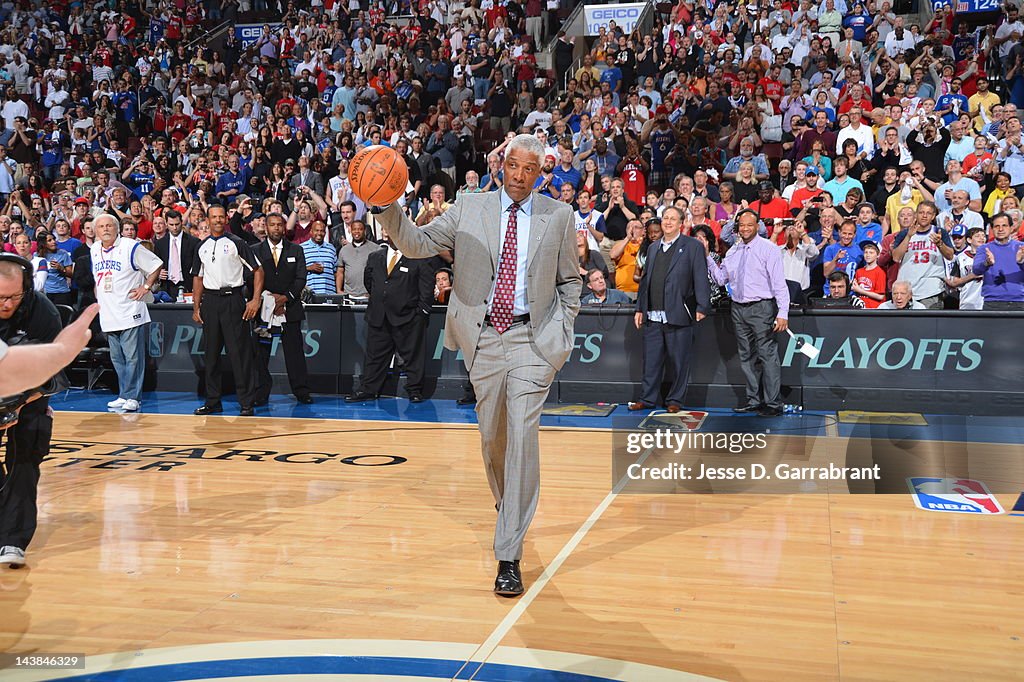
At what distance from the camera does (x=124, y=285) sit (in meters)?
11.4

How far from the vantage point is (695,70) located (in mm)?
17031

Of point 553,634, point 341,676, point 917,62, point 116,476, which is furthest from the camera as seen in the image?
point 917,62

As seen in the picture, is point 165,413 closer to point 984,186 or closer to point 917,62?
point 984,186

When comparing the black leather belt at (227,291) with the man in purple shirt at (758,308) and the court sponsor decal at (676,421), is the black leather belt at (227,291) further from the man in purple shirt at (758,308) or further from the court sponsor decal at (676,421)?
the man in purple shirt at (758,308)

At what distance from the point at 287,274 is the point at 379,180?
303 inches

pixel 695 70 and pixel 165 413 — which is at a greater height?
pixel 695 70

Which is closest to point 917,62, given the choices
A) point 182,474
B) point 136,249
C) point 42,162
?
point 136,249

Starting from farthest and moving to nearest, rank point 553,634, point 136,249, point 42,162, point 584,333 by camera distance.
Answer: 1. point 42,162
2. point 584,333
3. point 136,249
4. point 553,634

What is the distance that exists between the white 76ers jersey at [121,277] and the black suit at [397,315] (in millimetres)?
2587

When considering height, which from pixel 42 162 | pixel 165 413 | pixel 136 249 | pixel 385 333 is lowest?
pixel 165 413

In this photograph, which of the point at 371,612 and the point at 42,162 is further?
the point at 42,162

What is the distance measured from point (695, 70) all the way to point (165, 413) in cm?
1049

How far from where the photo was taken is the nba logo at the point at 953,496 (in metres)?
6.97

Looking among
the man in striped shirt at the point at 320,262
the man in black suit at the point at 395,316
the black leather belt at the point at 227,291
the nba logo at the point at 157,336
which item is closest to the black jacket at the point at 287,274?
the black leather belt at the point at 227,291
